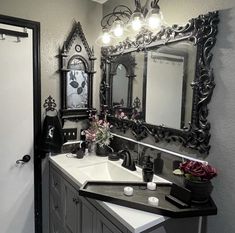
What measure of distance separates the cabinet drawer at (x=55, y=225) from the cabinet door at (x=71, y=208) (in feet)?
0.42

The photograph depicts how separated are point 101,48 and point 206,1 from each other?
3.79 ft

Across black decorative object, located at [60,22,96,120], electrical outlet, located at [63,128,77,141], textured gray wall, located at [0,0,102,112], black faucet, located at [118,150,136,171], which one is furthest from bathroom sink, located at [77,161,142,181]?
textured gray wall, located at [0,0,102,112]

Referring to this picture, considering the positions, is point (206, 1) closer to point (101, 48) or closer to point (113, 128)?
point (101, 48)

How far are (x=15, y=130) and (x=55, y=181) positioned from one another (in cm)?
55

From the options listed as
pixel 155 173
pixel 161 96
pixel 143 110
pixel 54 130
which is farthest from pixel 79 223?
pixel 161 96

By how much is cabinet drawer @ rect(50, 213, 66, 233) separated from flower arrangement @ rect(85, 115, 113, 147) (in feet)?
2.40

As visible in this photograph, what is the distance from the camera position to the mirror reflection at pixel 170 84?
54.8 inches

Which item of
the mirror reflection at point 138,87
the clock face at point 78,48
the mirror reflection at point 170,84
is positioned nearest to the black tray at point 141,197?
the mirror reflection at point 170,84

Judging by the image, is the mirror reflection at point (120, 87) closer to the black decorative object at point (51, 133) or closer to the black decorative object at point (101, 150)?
the black decorative object at point (101, 150)

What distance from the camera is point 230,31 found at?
117 centimetres

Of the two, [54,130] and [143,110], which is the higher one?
[143,110]

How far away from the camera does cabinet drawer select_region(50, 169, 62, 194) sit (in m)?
1.85

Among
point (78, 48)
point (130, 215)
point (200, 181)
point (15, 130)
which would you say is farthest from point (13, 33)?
point (200, 181)

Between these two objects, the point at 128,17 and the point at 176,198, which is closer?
the point at 176,198
